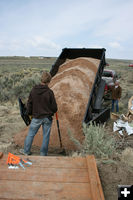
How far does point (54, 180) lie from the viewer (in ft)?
9.12

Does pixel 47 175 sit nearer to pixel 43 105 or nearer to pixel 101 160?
pixel 101 160

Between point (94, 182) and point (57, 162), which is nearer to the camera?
point (94, 182)

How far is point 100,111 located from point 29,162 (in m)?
4.16

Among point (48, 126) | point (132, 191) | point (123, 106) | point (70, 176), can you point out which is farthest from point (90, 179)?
point (123, 106)

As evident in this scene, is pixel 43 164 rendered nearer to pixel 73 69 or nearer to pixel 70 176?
pixel 70 176

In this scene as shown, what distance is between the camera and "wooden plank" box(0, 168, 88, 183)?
2802mm

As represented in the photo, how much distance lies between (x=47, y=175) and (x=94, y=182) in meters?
0.74

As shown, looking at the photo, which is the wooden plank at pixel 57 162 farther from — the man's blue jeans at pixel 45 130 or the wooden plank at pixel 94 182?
the man's blue jeans at pixel 45 130

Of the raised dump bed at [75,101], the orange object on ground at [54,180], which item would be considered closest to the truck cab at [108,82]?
the raised dump bed at [75,101]

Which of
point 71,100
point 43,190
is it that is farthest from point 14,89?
point 43,190

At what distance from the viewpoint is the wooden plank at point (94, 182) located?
2.47m

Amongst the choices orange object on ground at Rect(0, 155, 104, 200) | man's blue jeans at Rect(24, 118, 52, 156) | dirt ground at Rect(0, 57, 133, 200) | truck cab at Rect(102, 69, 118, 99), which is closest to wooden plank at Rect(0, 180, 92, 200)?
orange object on ground at Rect(0, 155, 104, 200)

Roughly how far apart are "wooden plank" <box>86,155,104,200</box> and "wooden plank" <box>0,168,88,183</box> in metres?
0.09

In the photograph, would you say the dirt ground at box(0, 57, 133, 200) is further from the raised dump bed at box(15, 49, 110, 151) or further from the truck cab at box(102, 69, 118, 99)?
the truck cab at box(102, 69, 118, 99)
